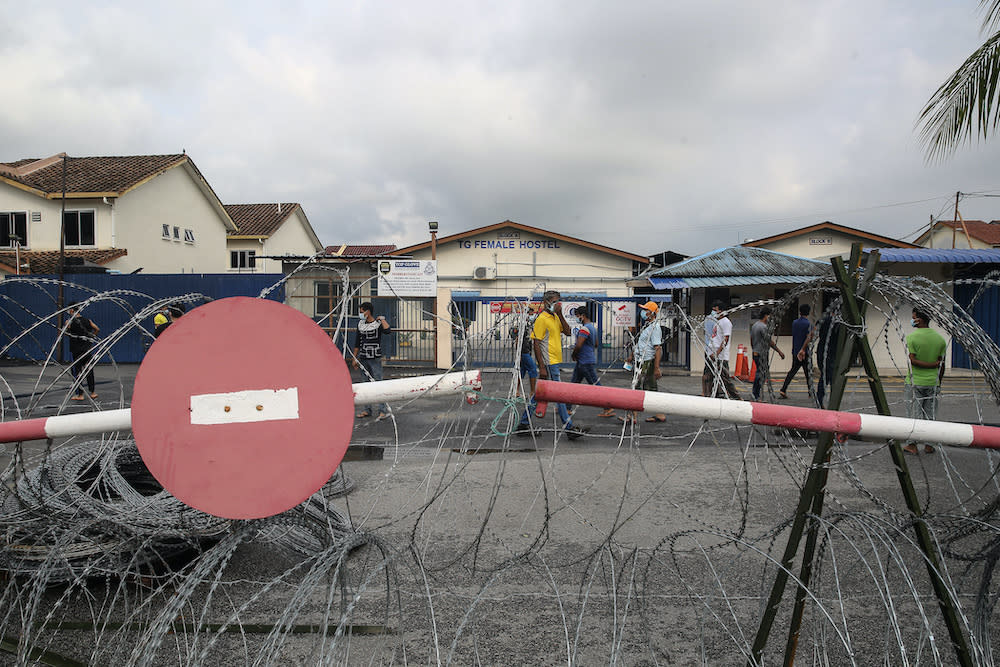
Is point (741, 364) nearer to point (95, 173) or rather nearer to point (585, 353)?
point (585, 353)

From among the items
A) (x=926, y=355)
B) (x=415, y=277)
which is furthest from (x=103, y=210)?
(x=926, y=355)

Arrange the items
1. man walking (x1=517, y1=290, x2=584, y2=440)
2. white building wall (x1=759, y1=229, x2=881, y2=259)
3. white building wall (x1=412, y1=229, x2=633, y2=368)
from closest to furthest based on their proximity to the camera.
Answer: man walking (x1=517, y1=290, x2=584, y2=440) → white building wall (x1=759, y1=229, x2=881, y2=259) → white building wall (x1=412, y1=229, x2=633, y2=368)

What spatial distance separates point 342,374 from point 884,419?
1678mm

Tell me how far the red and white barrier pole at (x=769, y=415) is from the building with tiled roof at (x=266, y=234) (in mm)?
32035

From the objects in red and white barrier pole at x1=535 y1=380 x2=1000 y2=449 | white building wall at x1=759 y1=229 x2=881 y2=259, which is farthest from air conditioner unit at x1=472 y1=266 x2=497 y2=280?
red and white barrier pole at x1=535 y1=380 x2=1000 y2=449

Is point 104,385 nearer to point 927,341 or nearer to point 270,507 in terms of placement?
point 270,507

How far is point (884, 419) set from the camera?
184 cm

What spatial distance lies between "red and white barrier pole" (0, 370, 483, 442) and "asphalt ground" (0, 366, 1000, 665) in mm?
269

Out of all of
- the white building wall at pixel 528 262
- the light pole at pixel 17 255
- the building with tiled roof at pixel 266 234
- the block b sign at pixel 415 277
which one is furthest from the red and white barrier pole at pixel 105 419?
the building with tiled roof at pixel 266 234

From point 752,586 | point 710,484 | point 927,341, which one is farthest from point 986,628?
point 927,341

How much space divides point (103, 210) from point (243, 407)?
82.0ft

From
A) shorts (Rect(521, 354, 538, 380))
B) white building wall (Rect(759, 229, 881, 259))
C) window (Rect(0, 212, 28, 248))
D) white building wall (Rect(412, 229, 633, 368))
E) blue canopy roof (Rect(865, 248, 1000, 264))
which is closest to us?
shorts (Rect(521, 354, 538, 380))

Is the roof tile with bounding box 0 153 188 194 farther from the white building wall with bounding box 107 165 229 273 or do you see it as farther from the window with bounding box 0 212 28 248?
the window with bounding box 0 212 28 248

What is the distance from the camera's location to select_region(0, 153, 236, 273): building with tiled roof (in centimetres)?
2170
